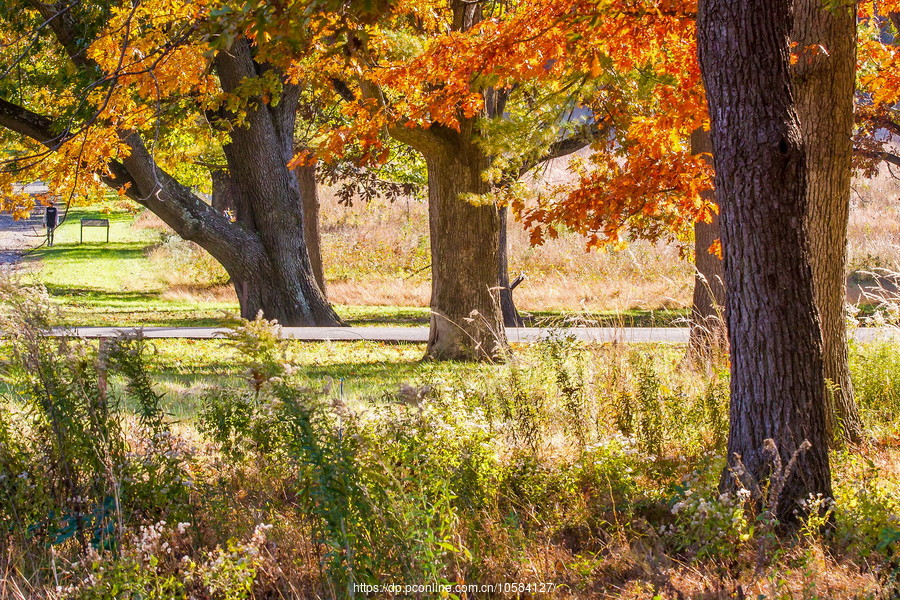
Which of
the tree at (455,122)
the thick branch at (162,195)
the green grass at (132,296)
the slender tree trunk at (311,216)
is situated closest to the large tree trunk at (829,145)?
the green grass at (132,296)

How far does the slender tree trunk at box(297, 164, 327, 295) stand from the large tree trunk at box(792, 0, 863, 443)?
1617cm

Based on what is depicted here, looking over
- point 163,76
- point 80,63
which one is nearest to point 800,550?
point 163,76

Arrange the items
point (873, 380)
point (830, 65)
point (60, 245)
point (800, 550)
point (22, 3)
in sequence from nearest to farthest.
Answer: point (800, 550) < point (830, 65) < point (873, 380) < point (22, 3) < point (60, 245)

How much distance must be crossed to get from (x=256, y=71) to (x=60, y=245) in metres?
25.4

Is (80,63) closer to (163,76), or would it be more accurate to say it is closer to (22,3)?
(22,3)

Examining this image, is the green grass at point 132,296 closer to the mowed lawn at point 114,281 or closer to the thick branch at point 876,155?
the mowed lawn at point 114,281

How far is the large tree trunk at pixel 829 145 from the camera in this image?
6484 mm

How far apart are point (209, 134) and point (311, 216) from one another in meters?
8.23

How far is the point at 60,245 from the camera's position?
37.6 meters

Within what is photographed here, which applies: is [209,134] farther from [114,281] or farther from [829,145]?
[114,281]

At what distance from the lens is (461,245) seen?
12289 millimetres

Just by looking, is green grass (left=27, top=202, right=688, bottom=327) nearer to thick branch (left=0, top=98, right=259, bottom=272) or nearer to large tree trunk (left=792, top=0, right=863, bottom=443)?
thick branch (left=0, top=98, right=259, bottom=272)

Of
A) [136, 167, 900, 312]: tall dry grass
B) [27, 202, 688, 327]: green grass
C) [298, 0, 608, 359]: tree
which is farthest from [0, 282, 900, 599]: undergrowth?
[136, 167, 900, 312]: tall dry grass

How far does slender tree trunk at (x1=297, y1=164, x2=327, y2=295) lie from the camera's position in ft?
71.4
